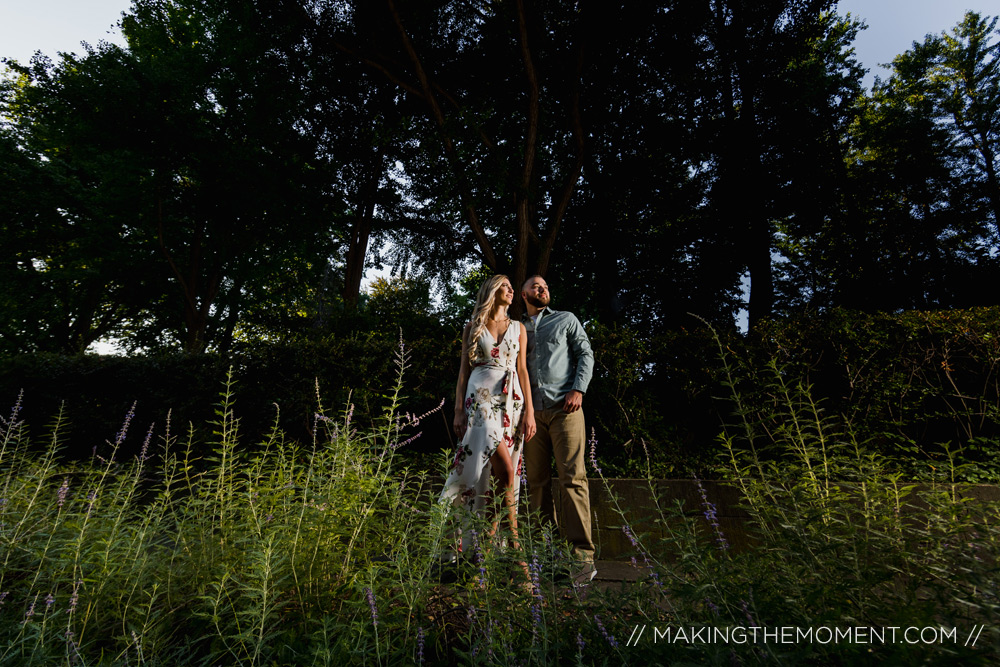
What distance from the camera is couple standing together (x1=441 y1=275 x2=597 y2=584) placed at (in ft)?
12.4

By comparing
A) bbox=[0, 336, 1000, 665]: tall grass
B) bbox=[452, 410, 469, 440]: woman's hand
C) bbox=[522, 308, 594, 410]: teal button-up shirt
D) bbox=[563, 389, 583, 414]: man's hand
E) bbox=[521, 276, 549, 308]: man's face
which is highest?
bbox=[521, 276, 549, 308]: man's face

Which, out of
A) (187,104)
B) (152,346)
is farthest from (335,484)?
(152,346)

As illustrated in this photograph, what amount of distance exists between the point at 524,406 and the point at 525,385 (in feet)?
0.55

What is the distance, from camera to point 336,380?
6.90m

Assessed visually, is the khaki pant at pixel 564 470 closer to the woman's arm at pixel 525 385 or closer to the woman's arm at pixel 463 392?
the woman's arm at pixel 525 385

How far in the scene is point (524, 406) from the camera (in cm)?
408

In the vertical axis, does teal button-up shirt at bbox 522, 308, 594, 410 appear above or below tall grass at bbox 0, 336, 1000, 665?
above

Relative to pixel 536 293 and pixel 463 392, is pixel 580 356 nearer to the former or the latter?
pixel 536 293

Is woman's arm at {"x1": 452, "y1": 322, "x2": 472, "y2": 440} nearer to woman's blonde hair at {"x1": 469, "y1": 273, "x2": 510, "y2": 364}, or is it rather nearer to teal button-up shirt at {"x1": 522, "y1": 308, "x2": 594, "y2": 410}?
woman's blonde hair at {"x1": 469, "y1": 273, "x2": 510, "y2": 364}

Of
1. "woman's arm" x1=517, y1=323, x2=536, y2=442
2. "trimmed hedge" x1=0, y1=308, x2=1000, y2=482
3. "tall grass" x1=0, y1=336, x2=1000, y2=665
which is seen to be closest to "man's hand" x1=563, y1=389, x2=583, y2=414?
"woman's arm" x1=517, y1=323, x2=536, y2=442

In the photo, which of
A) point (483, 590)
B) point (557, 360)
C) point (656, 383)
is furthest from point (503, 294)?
point (656, 383)

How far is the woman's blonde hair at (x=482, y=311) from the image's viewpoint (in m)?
4.02

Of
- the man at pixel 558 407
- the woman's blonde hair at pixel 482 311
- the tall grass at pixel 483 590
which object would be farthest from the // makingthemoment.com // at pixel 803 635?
the woman's blonde hair at pixel 482 311

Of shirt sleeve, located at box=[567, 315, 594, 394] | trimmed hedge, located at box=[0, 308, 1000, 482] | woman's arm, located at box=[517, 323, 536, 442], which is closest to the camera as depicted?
woman's arm, located at box=[517, 323, 536, 442]
